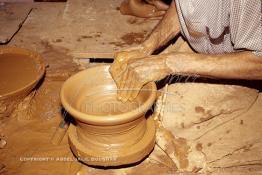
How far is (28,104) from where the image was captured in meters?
3.34

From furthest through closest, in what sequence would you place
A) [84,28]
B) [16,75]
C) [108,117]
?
1. [84,28]
2. [16,75]
3. [108,117]

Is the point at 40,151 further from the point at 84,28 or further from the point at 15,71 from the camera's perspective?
A: the point at 84,28

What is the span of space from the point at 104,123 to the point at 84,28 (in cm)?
245

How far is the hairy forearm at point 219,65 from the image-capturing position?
2.40 metres

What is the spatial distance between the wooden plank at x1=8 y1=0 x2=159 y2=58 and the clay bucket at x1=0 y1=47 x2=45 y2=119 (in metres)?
0.53

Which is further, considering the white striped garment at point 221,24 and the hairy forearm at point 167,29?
the hairy forearm at point 167,29

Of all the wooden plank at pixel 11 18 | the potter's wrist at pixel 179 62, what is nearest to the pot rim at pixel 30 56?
the wooden plank at pixel 11 18

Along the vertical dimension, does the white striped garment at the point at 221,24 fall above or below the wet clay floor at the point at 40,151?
above

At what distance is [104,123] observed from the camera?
217 centimetres

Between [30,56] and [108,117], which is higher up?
[108,117]

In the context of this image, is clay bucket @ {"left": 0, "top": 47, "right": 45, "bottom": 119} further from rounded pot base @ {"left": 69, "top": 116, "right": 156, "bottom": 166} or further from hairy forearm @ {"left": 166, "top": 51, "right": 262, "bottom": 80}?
hairy forearm @ {"left": 166, "top": 51, "right": 262, "bottom": 80}

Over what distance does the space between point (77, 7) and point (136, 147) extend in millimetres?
3031

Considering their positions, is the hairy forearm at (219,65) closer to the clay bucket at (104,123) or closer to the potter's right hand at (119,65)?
the clay bucket at (104,123)

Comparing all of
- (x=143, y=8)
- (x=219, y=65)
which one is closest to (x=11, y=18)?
(x=143, y=8)
